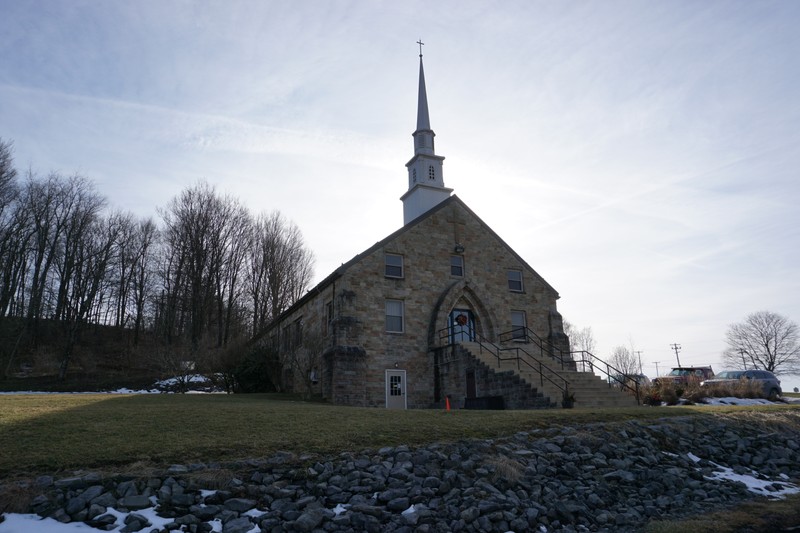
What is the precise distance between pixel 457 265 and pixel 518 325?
439 cm

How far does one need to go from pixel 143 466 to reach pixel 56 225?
41884mm

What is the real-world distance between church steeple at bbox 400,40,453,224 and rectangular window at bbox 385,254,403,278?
6.07 metres

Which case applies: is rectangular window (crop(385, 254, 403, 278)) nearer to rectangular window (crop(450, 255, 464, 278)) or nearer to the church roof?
the church roof

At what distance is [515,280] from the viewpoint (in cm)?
2727

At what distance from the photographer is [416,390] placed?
23.0 metres

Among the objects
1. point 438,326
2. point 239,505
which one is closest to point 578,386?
point 438,326

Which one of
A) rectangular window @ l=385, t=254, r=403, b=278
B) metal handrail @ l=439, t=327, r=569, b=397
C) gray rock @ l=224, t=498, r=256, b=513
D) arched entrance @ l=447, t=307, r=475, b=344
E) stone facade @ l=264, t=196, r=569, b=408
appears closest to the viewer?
gray rock @ l=224, t=498, r=256, b=513

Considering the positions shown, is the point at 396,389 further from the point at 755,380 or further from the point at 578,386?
the point at 755,380

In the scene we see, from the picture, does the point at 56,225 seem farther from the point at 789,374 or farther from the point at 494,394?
the point at 789,374

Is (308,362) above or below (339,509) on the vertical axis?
above

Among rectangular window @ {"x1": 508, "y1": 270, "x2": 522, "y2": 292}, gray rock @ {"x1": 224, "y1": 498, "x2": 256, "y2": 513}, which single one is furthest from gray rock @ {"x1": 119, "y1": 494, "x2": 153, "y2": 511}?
rectangular window @ {"x1": 508, "y1": 270, "x2": 522, "y2": 292}

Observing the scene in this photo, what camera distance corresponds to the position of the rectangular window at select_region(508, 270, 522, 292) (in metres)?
27.1

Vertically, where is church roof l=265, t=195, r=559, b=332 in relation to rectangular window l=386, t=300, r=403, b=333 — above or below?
above

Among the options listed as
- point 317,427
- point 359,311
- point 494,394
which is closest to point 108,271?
point 359,311
